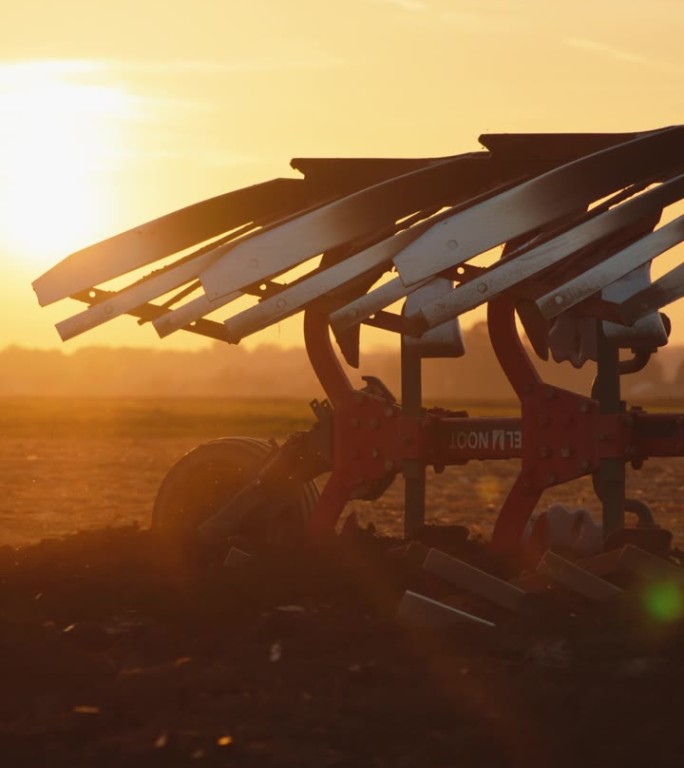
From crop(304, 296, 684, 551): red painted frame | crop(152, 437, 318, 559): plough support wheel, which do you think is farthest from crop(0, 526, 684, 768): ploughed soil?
crop(152, 437, 318, 559): plough support wheel

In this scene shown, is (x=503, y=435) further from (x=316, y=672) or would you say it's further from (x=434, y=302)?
(x=316, y=672)

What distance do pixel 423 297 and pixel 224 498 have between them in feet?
6.10

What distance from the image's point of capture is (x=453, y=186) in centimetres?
1004

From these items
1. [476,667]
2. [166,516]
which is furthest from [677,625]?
[166,516]

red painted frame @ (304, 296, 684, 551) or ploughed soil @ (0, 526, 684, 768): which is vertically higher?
red painted frame @ (304, 296, 684, 551)

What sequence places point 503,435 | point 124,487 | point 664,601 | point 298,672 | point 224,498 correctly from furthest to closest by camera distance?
point 124,487, point 224,498, point 503,435, point 664,601, point 298,672

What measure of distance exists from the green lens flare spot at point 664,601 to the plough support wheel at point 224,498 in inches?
117

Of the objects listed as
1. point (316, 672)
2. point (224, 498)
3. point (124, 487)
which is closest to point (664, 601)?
point (316, 672)

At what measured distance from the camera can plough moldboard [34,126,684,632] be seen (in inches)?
352

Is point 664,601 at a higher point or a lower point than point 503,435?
lower

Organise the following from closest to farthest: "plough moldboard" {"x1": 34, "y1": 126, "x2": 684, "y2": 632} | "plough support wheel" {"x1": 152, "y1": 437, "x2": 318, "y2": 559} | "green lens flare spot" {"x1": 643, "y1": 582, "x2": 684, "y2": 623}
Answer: "green lens flare spot" {"x1": 643, "y1": 582, "x2": 684, "y2": 623}
"plough moldboard" {"x1": 34, "y1": 126, "x2": 684, "y2": 632}
"plough support wheel" {"x1": 152, "y1": 437, "x2": 318, "y2": 559}

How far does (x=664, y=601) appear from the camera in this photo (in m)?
8.11

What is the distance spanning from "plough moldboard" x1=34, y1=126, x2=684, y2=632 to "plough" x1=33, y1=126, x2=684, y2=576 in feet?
0.04

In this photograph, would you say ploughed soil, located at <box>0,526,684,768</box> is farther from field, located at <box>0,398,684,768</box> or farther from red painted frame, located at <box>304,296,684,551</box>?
red painted frame, located at <box>304,296,684,551</box>
